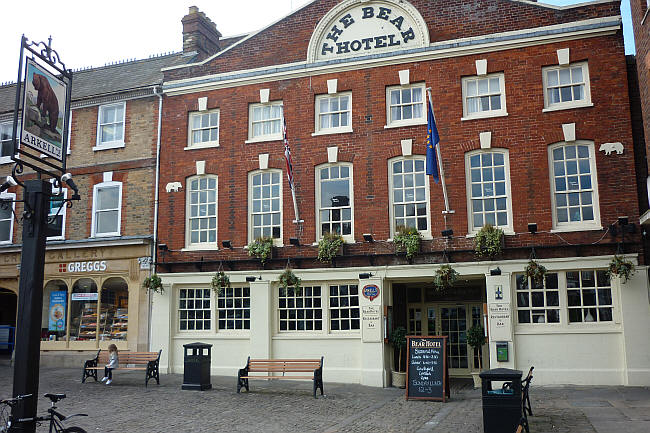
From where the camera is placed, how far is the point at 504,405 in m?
10.1

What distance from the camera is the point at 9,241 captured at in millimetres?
23953

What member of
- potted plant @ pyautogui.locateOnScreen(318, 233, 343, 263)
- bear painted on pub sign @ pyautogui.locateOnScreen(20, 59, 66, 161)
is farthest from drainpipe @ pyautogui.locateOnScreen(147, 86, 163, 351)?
bear painted on pub sign @ pyautogui.locateOnScreen(20, 59, 66, 161)

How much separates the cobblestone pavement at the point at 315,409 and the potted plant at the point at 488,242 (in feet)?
12.1

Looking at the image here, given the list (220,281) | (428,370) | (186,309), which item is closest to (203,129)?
(220,281)

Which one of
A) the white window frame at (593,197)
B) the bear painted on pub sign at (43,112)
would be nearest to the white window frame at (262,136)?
the white window frame at (593,197)

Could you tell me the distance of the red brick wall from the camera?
17.0 meters

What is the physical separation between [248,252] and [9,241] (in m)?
10.7

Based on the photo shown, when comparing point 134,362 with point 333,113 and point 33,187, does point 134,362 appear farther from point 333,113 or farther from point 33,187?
point 33,187

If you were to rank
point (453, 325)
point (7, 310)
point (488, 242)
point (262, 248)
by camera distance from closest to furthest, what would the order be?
point (488, 242), point (262, 248), point (453, 325), point (7, 310)

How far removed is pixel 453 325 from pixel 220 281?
298 inches

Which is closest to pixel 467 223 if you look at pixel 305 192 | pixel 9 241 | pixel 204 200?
pixel 305 192

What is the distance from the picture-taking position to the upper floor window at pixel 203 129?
2106cm

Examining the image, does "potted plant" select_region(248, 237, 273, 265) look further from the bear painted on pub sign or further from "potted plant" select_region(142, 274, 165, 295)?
the bear painted on pub sign

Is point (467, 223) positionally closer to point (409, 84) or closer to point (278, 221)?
point (409, 84)
